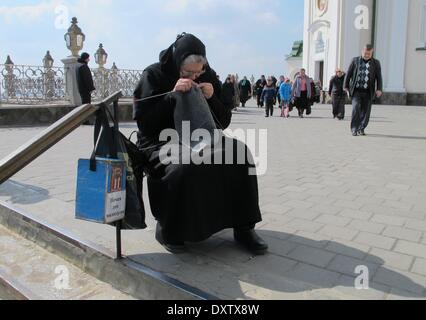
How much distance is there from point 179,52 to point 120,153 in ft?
2.51

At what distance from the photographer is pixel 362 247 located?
9.62ft

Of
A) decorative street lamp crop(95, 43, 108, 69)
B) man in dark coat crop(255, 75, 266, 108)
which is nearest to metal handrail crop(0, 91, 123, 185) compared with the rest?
decorative street lamp crop(95, 43, 108, 69)

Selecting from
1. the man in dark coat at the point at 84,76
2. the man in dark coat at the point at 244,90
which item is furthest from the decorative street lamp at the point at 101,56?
the man in dark coat at the point at 244,90

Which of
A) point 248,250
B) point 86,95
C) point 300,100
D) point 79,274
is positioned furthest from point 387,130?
point 79,274

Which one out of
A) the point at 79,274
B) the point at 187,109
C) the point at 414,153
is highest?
the point at 187,109

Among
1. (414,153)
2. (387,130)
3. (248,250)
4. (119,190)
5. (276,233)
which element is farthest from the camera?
(387,130)

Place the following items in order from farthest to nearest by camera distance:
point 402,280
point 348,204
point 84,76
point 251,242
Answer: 1. point 84,76
2. point 348,204
3. point 251,242
4. point 402,280

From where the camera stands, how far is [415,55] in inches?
850

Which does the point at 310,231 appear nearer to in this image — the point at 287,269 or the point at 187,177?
the point at 287,269

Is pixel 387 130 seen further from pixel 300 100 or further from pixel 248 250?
pixel 248 250

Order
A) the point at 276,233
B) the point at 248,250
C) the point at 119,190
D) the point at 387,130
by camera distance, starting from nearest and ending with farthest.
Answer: the point at 119,190 → the point at 248,250 → the point at 276,233 → the point at 387,130

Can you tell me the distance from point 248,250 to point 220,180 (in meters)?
0.53

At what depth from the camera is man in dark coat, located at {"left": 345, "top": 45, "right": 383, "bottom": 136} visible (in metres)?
8.52

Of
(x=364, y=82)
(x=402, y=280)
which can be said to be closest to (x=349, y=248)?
(x=402, y=280)
